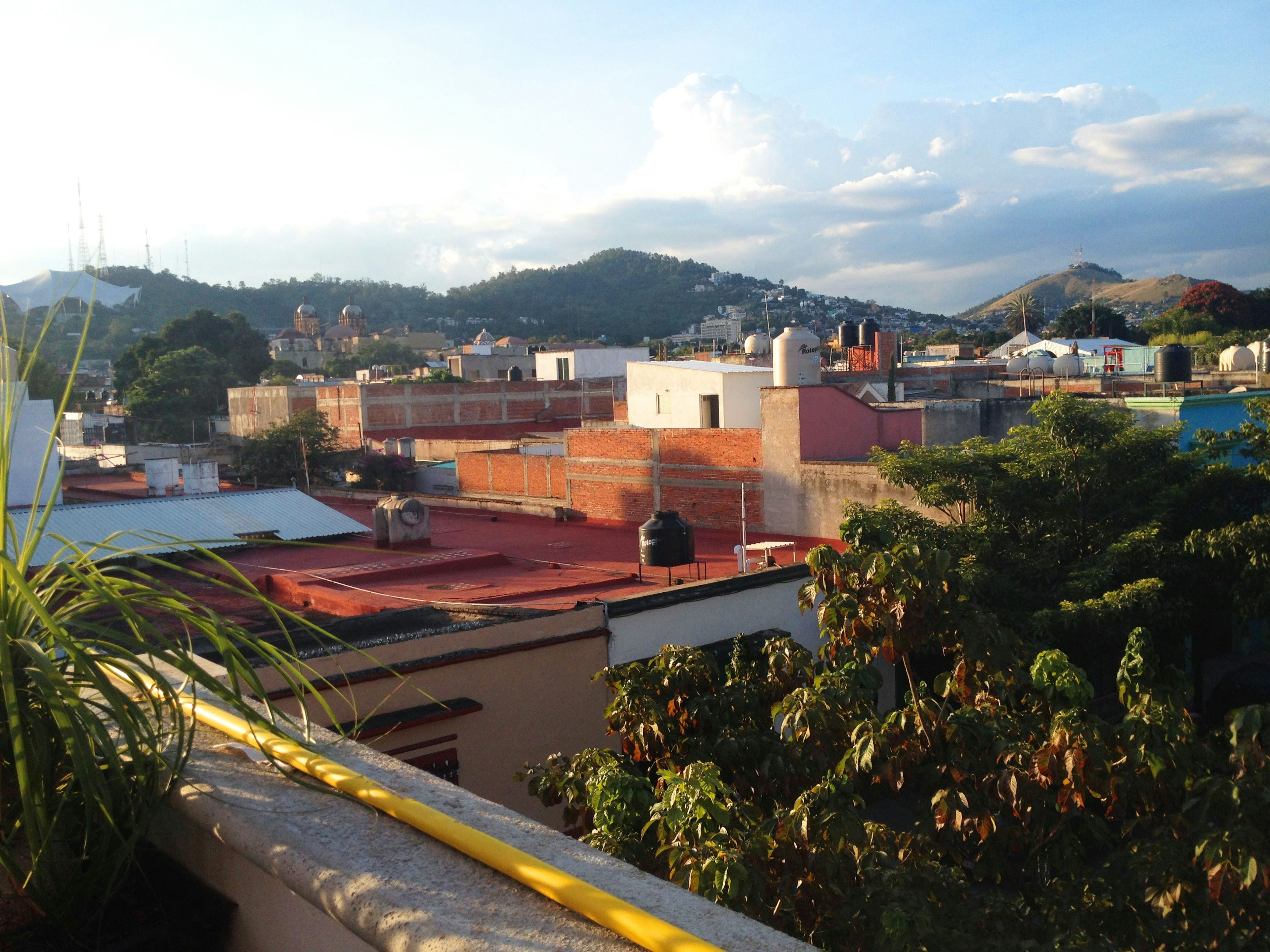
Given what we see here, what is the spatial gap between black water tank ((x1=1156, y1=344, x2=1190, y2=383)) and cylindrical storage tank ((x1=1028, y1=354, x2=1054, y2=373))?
43.8 feet

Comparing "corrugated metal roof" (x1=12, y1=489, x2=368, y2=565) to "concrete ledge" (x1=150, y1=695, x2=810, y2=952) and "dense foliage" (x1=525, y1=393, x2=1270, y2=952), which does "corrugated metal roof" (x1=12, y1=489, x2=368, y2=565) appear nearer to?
"dense foliage" (x1=525, y1=393, x2=1270, y2=952)

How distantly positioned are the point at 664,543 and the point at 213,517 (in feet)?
29.9

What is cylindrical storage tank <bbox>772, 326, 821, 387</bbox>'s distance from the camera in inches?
1196

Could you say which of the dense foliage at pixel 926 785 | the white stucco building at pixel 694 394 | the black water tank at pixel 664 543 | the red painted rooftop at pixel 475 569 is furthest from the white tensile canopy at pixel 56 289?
the white stucco building at pixel 694 394

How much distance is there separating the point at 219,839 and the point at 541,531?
847 inches

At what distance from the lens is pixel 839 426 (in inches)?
912

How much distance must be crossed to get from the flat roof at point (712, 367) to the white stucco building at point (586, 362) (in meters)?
28.1

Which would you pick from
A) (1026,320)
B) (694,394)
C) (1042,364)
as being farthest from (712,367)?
(1026,320)

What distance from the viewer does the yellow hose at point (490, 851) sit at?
169 cm

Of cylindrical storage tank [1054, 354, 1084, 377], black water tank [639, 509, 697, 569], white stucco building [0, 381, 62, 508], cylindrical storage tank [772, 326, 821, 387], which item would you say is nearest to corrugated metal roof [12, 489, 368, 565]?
white stucco building [0, 381, 62, 508]

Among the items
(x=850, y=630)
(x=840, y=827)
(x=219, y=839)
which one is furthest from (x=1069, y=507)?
(x=219, y=839)

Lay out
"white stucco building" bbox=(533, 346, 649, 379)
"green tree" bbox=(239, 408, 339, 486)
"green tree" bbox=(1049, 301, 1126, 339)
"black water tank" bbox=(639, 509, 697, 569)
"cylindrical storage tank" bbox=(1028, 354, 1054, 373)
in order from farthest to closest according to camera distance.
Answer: "green tree" bbox=(1049, 301, 1126, 339) < "white stucco building" bbox=(533, 346, 649, 379) < "cylindrical storage tank" bbox=(1028, 354, 1054, 373) < "green tree" bbox=(239, 408, 339, 486) < "black water tank" bbox=(639, 509, 697, 569)

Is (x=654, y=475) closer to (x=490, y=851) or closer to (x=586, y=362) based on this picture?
(x=490, y=851)

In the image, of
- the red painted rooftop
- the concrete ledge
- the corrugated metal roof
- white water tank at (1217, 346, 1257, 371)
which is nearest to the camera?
the concrete ledge
